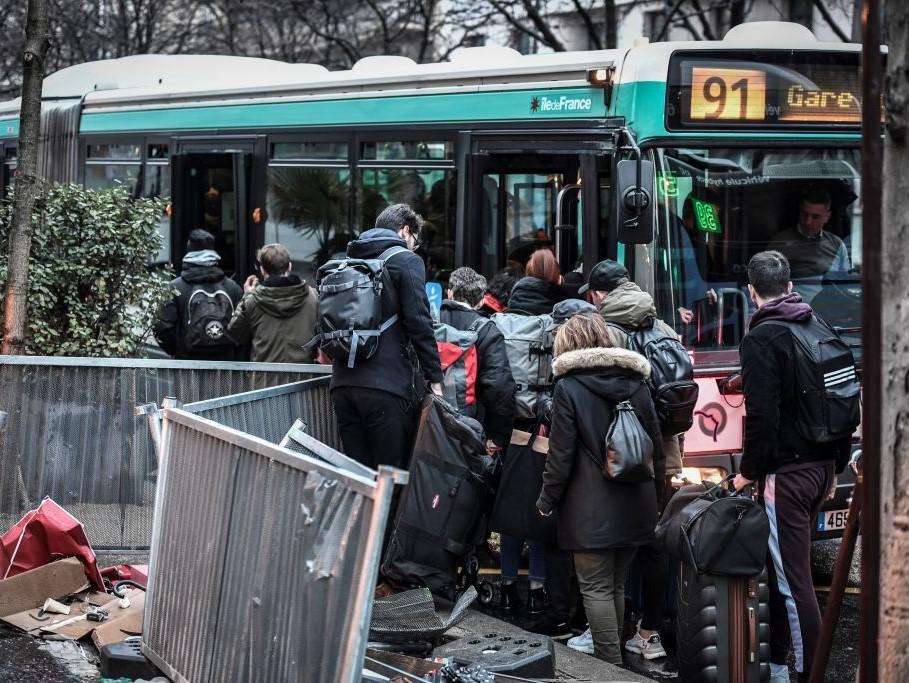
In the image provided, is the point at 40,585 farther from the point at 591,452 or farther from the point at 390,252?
the point at 591,452

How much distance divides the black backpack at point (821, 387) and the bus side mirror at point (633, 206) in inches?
68.9

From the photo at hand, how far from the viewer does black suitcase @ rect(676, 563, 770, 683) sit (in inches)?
208

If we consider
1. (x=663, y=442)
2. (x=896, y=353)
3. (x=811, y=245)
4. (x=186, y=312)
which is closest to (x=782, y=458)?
(x=663, y=442)

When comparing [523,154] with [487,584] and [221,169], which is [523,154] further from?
[221,169]

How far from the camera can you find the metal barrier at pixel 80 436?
6.68 m

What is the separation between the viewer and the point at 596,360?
5723 millimetres

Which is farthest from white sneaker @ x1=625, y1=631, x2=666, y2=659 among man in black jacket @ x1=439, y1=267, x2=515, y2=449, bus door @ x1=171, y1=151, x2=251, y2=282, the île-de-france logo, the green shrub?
bus door @ x1=171, y1=151, x2=251, y2=282

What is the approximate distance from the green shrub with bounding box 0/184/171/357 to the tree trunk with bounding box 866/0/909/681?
5.76 meters

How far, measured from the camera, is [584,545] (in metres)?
5.73

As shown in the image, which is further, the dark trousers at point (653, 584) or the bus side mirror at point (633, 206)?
the bus side mirror at point (633, 206)

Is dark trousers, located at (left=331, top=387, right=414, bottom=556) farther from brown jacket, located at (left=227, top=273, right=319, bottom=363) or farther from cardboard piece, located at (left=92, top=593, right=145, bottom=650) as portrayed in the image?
brown jacket, located at (left=227, top=273, right=319, bottom=363)

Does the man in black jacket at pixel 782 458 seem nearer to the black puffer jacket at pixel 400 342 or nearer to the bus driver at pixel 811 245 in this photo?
the black puffer jacket at pixel 400 342

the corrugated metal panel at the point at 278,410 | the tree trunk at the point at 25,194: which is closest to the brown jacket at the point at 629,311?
Result: the corrugated metal panel at the point at 278,410


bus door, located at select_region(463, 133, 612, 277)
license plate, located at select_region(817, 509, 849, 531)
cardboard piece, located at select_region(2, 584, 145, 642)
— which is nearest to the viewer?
cardboard piece, located at select_region(2, 584, 145, 642)
